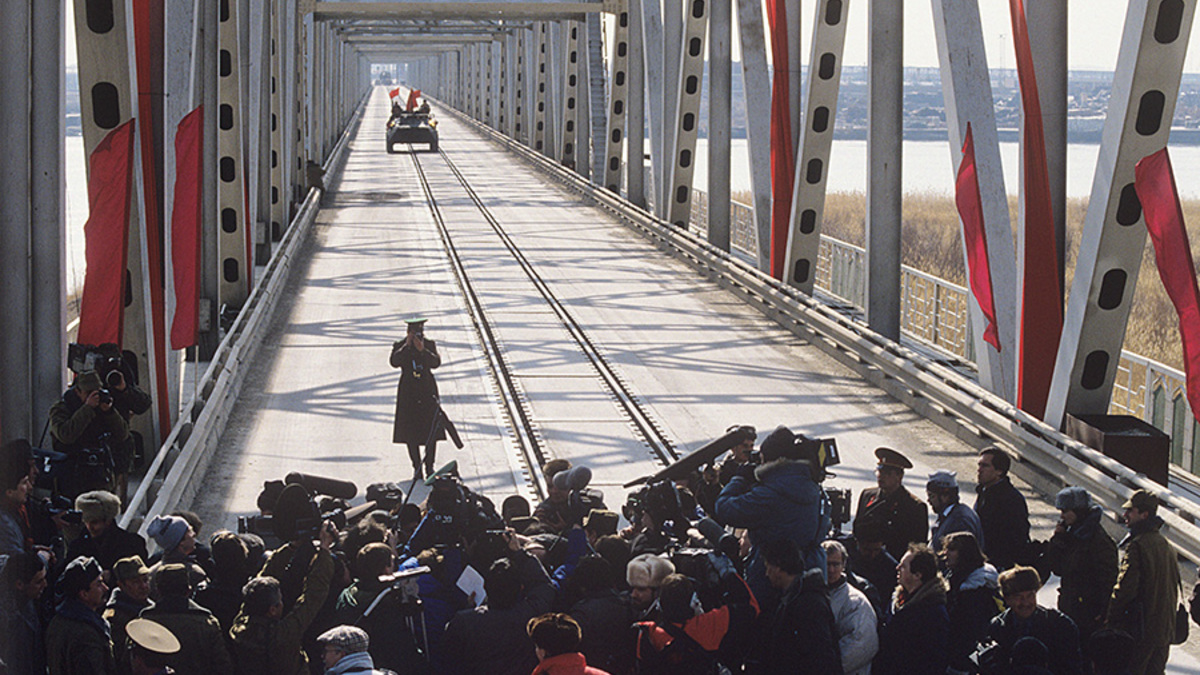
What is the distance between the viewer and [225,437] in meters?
14.8

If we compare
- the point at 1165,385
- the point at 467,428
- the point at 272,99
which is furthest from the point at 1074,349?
the point at 272,99

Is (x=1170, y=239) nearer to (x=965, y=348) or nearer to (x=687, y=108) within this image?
(x=965, y=348)

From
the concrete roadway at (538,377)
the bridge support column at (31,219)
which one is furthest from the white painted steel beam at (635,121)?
the bridge support column at (31,219)

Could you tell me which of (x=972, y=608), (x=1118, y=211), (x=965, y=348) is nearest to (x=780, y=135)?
(x=965, y=348)

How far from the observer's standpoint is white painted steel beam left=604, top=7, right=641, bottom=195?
39.8m

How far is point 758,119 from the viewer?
919 inches

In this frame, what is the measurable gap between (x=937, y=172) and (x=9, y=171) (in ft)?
382

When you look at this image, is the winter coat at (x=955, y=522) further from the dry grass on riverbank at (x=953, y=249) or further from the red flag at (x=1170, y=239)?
the dry grass on riverbank at (x=953, y=249)

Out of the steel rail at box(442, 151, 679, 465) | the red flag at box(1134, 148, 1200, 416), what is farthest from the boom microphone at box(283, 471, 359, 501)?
the red flag at box(1134, 148, 1200, 416)

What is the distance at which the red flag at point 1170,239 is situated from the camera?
11594 millimetres

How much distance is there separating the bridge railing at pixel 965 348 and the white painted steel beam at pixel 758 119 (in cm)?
115

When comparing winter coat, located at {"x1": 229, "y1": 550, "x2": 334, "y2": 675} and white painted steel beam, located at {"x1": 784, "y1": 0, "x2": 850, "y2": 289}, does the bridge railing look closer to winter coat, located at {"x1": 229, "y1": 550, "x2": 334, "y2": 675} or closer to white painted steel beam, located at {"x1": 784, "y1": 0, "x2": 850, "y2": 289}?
white painted steel beam, located at {"x1": 784, "y1": 0, "x2": 850, "y2": 289}

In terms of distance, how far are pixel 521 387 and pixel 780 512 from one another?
10013 mm

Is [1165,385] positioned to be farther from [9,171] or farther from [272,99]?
[272,99]
